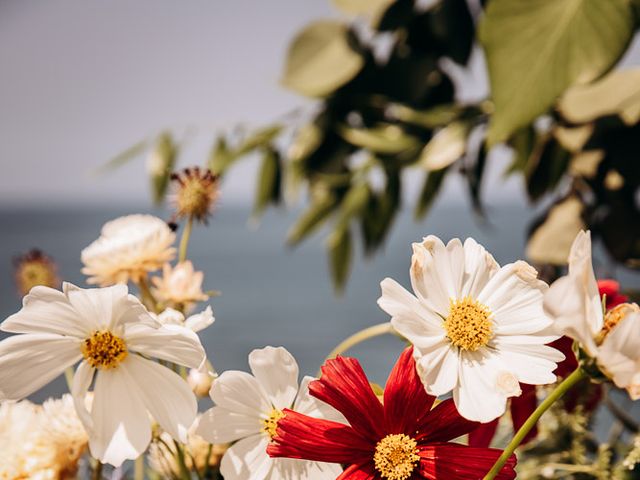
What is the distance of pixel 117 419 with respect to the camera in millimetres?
141

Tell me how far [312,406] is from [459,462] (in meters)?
0.03

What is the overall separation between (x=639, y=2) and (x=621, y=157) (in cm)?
11

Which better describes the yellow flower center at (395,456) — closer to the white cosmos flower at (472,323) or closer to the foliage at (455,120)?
the white cosmos flower at (472,323)

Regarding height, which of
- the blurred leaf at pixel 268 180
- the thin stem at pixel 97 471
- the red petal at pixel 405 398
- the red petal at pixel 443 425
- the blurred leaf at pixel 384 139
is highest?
the blurred leaf at pixel 268 180

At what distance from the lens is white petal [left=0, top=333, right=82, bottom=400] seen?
135mm

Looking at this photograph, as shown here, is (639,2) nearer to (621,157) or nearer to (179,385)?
(621,157)

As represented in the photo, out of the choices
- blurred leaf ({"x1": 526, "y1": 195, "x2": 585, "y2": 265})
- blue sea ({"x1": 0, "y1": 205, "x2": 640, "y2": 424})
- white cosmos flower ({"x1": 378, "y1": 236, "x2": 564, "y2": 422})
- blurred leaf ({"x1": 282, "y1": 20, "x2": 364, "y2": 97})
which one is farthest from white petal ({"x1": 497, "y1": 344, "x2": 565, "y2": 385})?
blue sea ({"x1": 0, "y1": 205, "x2": 640, "y2": 424})

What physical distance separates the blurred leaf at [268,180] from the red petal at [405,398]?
1.31 ft

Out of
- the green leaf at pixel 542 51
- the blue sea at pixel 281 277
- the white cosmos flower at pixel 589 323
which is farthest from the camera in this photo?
the blue sea at pixel 281 277

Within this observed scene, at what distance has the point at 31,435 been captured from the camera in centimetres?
18

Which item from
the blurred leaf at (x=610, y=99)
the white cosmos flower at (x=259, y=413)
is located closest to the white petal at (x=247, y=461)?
the white cosmos flower at (x=259, y=413)

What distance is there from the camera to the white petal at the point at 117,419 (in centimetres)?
14

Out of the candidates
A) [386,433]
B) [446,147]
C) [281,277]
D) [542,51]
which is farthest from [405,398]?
[281,277]

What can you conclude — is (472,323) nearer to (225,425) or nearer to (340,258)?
(225,425)
